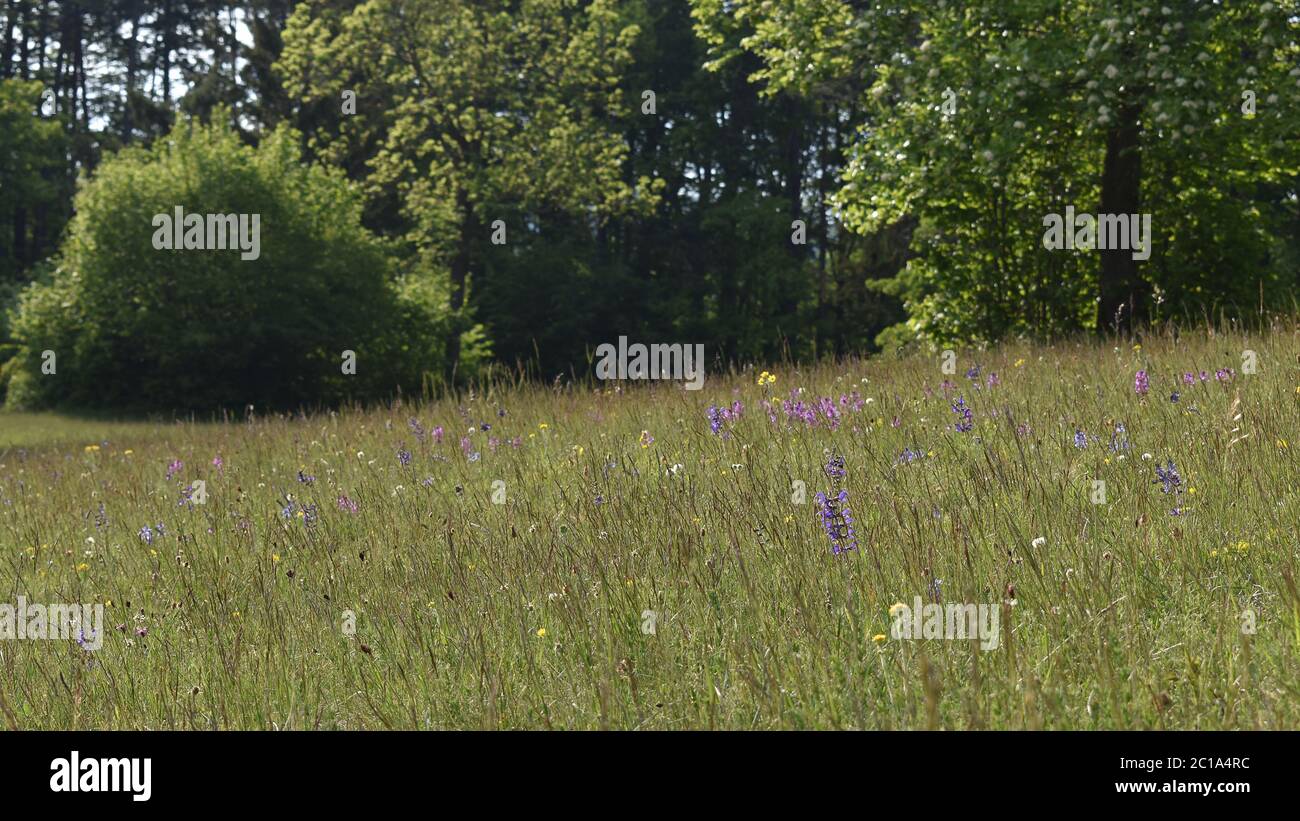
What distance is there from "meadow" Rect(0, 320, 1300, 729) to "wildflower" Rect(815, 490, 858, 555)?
0.02m

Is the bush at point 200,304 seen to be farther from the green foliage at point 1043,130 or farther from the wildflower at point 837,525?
the wildflower at point 837,525

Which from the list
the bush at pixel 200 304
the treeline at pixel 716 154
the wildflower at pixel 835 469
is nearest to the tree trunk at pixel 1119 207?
the treeline at pixel 716 154

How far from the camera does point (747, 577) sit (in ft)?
12.1

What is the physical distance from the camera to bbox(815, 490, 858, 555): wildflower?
13.3ft

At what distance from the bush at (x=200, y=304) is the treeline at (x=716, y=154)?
0.25m

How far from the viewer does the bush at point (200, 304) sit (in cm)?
2566

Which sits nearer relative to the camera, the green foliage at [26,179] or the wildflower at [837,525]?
the wildflower at [837,525]

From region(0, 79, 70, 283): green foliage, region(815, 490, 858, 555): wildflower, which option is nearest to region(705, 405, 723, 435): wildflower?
region(815, 490, 858, 555): wildflower

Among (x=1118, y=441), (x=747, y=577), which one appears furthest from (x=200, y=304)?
(x=747, y=577)

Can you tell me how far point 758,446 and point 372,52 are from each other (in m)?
27.0

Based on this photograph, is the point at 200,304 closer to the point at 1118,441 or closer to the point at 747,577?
the point at 1118,441

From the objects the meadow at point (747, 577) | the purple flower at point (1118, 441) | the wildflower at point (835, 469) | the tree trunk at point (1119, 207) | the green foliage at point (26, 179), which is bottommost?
the meadow at point (747, 577)

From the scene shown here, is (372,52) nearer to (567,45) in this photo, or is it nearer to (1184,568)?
(567,45)
